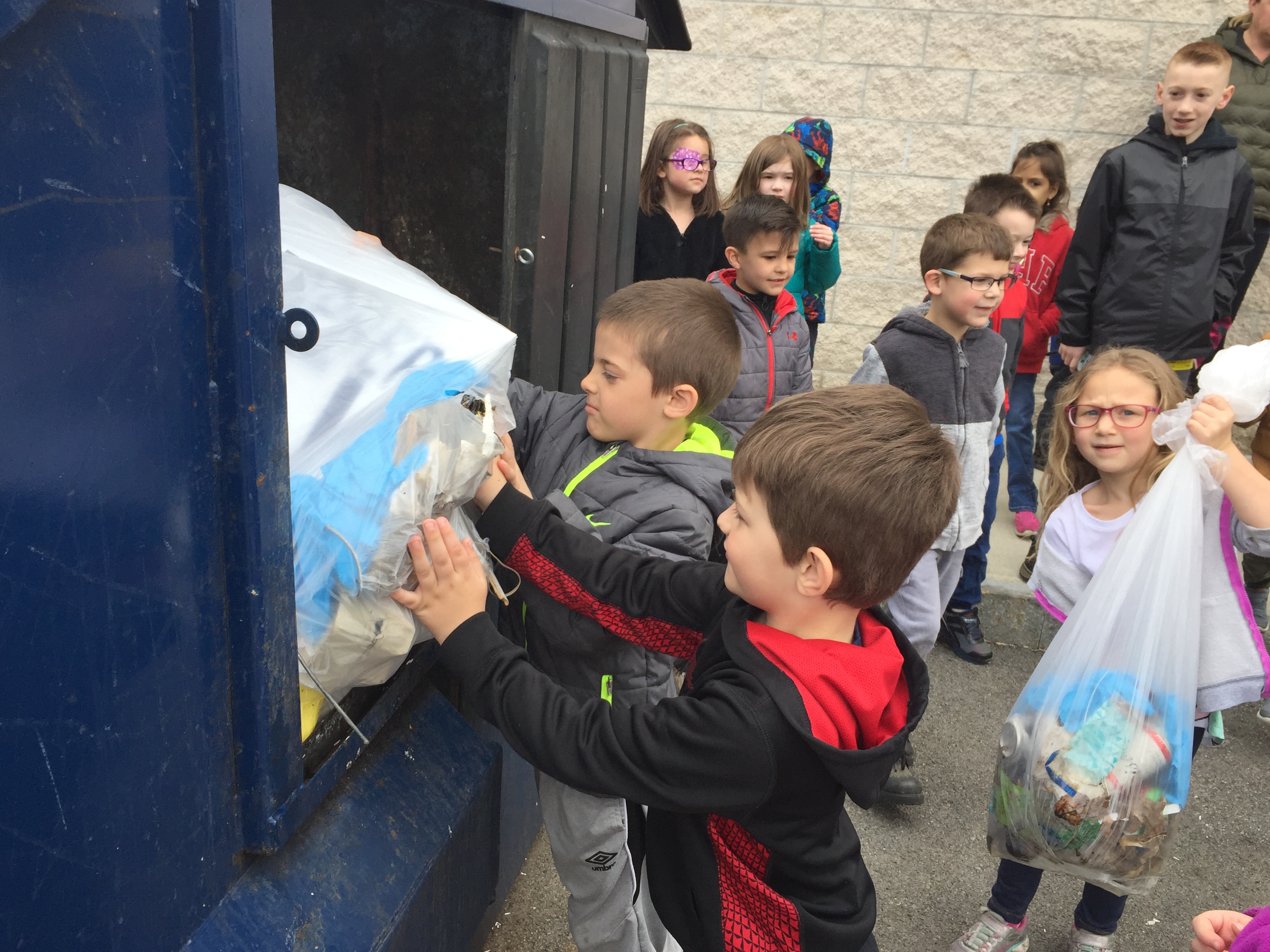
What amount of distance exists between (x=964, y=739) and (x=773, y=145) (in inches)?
89.6

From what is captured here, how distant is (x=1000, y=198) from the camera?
156 inches

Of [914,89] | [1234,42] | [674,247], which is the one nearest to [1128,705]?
[674,247]

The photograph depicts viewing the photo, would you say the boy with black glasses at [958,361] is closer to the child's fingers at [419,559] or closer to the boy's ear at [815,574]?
the boy's ear at [815,574]

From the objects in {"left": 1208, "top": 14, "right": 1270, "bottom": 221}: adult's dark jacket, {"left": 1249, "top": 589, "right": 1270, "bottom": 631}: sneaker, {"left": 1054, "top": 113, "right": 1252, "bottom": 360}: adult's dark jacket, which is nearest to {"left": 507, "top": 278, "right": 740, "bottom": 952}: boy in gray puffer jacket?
{"left": 1249, "top": 589, "right": 1270, "bottom": 631}: sneaker

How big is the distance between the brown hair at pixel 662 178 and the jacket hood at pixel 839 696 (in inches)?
108

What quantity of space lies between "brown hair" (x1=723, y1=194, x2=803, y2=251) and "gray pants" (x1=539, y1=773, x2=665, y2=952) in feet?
6.03

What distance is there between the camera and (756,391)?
310 centimetres

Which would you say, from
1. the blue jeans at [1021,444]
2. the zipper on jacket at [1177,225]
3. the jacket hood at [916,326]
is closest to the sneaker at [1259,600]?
the blue jeans at [1021,444]

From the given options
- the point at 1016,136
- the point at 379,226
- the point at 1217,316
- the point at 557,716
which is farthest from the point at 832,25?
the point at 557,716

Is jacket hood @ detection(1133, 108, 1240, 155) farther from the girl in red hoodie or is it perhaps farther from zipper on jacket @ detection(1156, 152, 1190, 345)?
the girl in red hoodie

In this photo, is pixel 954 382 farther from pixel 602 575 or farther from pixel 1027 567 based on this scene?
pixel 602 575

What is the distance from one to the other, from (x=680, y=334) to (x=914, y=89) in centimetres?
423

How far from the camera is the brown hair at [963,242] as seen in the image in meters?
2.95

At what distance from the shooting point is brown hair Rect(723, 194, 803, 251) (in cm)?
308
